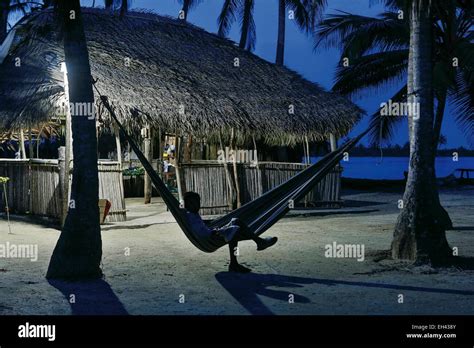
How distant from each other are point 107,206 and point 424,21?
15.1ft

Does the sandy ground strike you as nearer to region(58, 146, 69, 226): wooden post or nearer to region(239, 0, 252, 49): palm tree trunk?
region(58, 146, 69, 226): wooden post

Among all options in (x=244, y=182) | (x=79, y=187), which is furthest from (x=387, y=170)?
(x=79, y=187)

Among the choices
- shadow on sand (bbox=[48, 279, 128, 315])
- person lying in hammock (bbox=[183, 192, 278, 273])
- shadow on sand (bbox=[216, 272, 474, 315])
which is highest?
person lying in hammock (bbox=[183, 192, 278, 273])

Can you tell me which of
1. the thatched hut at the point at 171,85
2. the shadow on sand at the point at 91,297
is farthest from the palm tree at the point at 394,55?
the shadow on sand at the point at 91,297

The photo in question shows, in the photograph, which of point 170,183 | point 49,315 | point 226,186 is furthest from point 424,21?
point 170,183

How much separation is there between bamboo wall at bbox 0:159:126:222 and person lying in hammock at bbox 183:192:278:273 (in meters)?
3.45

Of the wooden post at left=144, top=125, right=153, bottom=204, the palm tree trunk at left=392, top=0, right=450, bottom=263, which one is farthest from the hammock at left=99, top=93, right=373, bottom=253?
the wooden post at left=144, top=125, right=153, bottom=204

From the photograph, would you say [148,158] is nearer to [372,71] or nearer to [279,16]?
[372,71]

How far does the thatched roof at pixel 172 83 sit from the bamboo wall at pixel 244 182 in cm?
64

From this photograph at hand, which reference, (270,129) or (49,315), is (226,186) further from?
(49,315)

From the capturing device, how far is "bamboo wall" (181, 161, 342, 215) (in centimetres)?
998

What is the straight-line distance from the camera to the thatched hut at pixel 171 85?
342 inches

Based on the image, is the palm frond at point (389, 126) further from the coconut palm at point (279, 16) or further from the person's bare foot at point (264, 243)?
the person's bare foot at point (264, 243)

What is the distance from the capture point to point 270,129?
10.3 m
